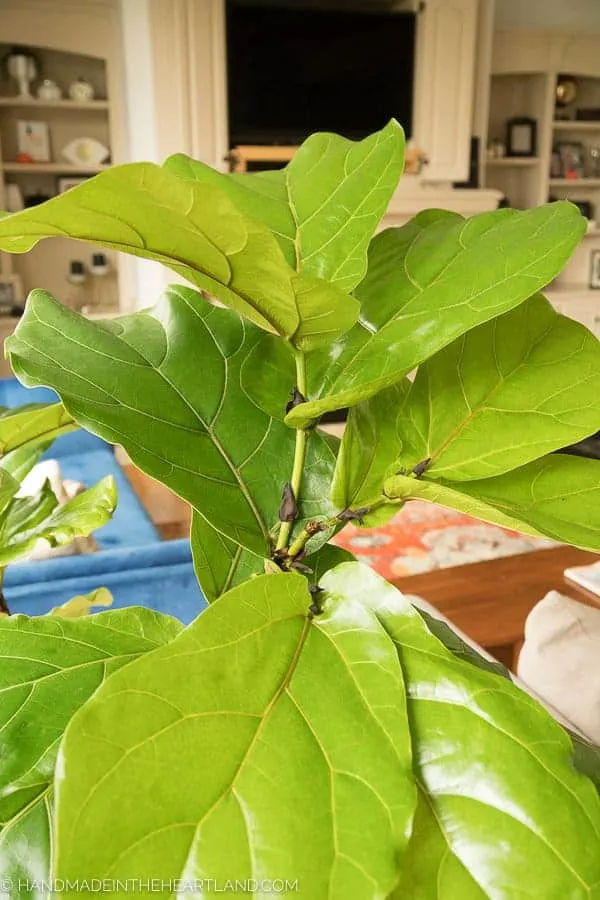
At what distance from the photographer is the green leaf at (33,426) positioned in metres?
0.53

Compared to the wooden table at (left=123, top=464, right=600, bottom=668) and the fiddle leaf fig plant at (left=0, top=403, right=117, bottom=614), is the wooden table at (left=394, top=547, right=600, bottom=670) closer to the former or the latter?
the wooden table at (left=123, top=464, right=600, bottom=668)

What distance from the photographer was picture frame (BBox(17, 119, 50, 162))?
169 inches

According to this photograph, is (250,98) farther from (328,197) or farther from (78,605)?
→ (328,197)

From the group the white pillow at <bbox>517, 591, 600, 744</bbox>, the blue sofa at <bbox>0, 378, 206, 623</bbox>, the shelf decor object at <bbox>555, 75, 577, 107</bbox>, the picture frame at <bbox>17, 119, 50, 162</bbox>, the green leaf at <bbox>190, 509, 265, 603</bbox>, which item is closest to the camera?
the green leaf at <bbox>190, 509, 265, 603</bbox>

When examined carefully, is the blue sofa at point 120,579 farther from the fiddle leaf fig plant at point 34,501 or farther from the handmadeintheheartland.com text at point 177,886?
the handmadeintheheartland.com text at point 177,886

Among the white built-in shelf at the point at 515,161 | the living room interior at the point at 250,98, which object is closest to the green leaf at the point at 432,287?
the living room interior at the point at 250,98

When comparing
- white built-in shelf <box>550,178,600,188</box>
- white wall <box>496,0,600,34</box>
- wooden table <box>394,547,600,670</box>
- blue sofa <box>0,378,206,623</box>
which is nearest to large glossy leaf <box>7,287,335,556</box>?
blue sofa <box>0,378,206,623</box>

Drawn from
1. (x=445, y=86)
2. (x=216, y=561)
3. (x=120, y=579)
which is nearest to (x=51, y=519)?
(x=216, y=561)

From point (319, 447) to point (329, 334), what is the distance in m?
0.12

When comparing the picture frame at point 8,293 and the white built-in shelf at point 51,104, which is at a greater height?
the white built-in shelf at point 51,104

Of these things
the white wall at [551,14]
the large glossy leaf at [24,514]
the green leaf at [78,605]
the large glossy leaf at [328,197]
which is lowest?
the green leaf at [78,605]

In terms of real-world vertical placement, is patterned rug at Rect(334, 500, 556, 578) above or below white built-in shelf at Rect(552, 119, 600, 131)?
below

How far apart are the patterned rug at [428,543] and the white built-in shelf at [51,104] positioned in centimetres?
263

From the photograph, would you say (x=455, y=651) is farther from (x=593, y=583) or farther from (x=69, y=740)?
(x=593, y=583)
